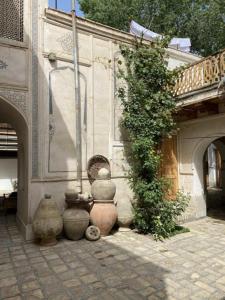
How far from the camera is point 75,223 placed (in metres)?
6.36

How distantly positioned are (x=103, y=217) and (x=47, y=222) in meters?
1.38

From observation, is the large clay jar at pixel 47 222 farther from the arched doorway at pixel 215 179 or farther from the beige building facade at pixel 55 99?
the arched doorway at pixel 215 179

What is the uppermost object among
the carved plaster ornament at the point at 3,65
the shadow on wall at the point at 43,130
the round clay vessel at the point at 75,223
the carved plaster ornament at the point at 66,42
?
the carved plaster ornament at the point at 66,42

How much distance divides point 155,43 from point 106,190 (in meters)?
4.27

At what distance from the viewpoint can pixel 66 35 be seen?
23.7 feet

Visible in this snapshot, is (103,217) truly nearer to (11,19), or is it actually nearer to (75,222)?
(75,222)

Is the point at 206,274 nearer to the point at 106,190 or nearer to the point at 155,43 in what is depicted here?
the point at 106,190

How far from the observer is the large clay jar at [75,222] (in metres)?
6.36

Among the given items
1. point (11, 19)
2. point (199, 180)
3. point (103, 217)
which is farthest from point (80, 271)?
point (11, 19)

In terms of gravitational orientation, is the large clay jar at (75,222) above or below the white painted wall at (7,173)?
below

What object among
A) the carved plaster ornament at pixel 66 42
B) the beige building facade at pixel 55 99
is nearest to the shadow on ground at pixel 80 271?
the beige building facade at pixel 55 99

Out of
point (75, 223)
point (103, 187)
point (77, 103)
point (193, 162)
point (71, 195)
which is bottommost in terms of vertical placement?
point (75, 223)

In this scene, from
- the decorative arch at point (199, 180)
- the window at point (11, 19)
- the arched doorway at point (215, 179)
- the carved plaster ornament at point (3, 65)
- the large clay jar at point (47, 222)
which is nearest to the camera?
the large clay jar at point (47, 222)

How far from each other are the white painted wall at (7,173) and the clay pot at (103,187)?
12733 millimetres
